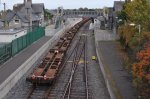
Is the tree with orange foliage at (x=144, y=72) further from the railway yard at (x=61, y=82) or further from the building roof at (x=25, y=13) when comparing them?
the building roof at (x=25, y=13)

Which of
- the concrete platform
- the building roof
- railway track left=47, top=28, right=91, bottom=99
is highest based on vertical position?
the building roof

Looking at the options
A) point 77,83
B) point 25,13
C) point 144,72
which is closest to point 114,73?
point 77,83

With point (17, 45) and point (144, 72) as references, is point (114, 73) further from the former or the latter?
point (17, 45)

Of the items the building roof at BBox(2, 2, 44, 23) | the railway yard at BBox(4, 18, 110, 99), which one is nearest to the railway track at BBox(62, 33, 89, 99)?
the railway yard at BBox(4, 18, 110, 99)

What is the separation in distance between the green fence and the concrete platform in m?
8.52

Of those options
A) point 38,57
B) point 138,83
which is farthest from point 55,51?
point 138,83

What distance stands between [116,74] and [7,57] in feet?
36.3

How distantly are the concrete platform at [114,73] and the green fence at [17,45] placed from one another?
8.52 m

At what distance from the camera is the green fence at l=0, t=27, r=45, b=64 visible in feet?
107

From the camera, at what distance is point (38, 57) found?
37625 mm

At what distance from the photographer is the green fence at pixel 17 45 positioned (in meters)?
32.5

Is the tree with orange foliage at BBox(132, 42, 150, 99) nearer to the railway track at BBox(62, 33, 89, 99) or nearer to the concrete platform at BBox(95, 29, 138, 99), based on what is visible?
the concrete platform at BBox(95, 29, 138, 99)

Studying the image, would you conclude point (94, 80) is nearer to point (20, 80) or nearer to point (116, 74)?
point (116, 74)

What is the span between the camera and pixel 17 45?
38281mm
